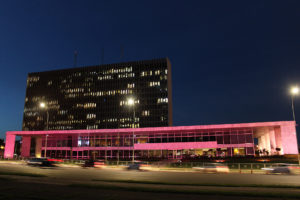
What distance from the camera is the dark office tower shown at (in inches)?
5113

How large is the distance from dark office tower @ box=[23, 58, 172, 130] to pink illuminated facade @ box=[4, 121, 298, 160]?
47.1m

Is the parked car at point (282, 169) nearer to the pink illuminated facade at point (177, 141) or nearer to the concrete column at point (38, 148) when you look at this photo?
the pink illuminated facade at point (177, 141)

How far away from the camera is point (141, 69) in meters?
136

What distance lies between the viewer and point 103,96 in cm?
Answer: 14088

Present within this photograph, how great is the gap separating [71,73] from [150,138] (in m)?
94.4

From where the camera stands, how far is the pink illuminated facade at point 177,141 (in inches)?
2246

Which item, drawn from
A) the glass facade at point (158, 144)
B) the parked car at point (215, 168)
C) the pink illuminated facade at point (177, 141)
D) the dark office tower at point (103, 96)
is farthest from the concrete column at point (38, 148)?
the parked car at point (215, 168)

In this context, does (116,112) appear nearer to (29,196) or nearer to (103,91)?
(103,91)

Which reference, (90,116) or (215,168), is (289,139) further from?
(90,116)

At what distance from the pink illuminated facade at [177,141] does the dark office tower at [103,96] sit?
47.1 meters

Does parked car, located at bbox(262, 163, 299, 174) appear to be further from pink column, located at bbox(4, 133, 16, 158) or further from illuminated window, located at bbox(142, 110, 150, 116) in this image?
illuminated window, located at bbox(142, 110, 150, 116)

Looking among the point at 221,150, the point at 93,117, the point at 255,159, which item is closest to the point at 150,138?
the point at 221,150

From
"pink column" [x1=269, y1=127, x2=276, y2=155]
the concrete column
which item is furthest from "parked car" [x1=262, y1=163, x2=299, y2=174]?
the concrete column

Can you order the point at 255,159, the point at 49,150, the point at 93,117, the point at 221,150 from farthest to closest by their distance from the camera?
the point at 93,117 < the point at 49,150 < the point at 221,150 < the point at 255,159
